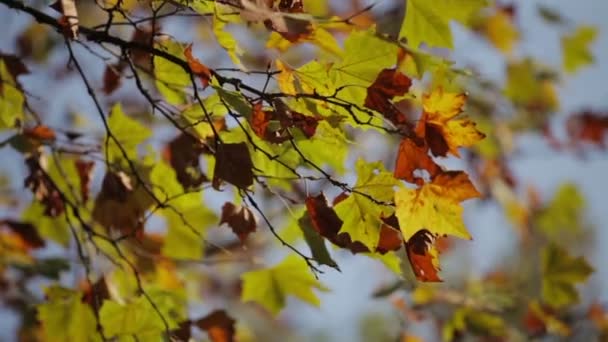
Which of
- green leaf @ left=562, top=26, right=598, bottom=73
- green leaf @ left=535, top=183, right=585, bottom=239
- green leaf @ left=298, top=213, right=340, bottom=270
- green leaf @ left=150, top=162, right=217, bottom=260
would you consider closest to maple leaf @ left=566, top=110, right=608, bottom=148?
green leaf @ left=535, top=183, right=585, bottom=239

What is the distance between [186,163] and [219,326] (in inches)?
12.8

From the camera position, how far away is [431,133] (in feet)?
3.16

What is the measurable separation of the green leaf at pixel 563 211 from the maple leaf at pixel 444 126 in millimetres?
2321

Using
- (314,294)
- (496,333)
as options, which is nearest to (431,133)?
(314,294)

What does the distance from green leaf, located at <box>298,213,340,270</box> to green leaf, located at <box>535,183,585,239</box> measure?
2250 millimetres

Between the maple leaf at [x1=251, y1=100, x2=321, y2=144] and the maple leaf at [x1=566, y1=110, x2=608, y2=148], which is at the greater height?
the maple leaf at [x1=566, y1=110, x2=608, y2=148]

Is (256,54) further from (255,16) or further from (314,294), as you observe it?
(255,16)

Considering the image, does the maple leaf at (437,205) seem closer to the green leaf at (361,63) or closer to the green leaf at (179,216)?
the green leaf at (361,63)

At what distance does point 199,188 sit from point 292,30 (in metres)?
0.45

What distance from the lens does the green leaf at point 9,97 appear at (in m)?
1.24

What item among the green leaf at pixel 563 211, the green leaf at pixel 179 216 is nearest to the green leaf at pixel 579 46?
the green leaf at pixel 563 211

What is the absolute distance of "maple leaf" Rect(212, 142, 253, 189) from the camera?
974 millimetres

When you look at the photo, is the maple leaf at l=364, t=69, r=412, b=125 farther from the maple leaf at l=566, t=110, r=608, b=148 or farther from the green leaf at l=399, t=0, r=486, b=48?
the maple leaf at l=566, t=110, r=608, b=148

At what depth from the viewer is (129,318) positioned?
126 cm
